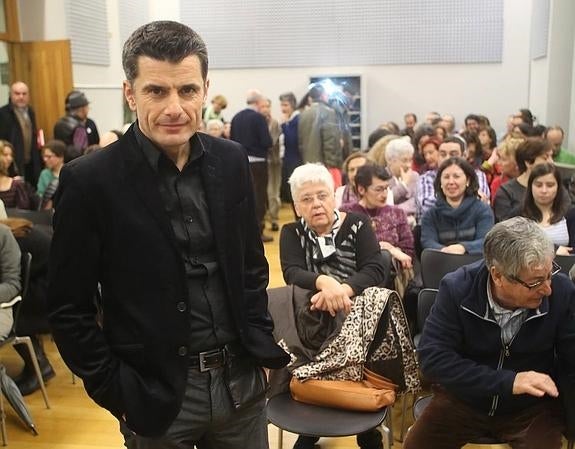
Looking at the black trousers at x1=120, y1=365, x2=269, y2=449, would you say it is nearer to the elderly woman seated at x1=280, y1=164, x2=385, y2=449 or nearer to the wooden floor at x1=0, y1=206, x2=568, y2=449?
the elderly woman seated at x1=280, y1=164, x2=385, y2=449

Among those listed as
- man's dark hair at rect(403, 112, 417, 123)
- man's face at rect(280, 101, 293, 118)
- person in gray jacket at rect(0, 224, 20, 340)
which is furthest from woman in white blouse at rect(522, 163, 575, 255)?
man's dark hair at rect(403, 112, 417, 123)

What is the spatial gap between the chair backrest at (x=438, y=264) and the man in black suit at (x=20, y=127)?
207 inches

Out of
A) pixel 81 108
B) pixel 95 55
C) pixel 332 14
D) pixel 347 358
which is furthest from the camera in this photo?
pixel 332 14

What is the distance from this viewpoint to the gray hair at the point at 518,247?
2.11 metres

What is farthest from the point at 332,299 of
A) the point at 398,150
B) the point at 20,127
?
the point at 20,127

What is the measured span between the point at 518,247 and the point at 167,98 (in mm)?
1337

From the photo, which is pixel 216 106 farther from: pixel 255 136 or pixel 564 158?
pixel 564 158

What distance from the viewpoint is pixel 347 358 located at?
2.52 m

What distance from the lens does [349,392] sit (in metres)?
2.43

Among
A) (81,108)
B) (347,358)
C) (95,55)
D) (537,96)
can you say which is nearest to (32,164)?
(81,108)

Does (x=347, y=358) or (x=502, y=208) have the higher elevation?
(x=502, y=208)

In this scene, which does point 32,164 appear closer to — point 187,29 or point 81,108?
point 81,108

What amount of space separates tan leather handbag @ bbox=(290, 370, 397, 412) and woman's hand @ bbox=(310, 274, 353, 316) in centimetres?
27

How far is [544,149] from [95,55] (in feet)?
21.5
